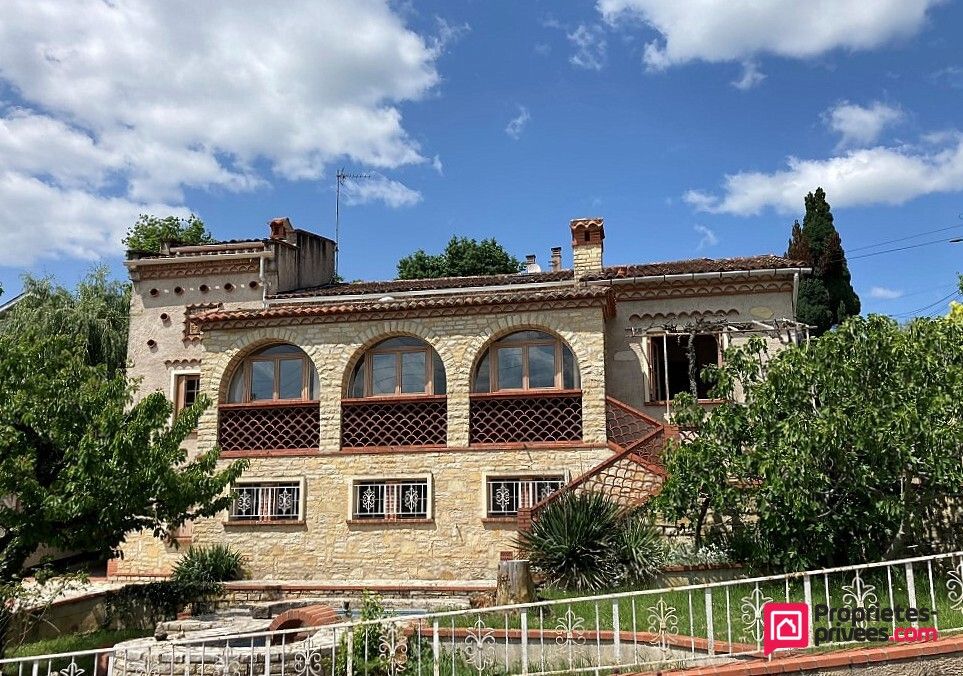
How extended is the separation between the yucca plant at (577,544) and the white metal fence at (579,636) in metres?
1.95

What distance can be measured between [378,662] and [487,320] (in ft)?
28.4

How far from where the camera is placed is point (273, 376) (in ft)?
56.6

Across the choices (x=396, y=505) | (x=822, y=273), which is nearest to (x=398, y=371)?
(x=396, y=505)

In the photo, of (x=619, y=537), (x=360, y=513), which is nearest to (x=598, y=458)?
(x=619, y=537)

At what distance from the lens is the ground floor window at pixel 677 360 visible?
17469 millimetres

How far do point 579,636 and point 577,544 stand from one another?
366 cm

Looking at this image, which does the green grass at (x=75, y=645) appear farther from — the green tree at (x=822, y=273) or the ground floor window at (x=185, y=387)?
the green tree at (x=822, y=273)

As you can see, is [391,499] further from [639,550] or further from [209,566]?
[639,550]

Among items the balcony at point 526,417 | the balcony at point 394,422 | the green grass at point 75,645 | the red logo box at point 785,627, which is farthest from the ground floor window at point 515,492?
the red logo box at point 785,627

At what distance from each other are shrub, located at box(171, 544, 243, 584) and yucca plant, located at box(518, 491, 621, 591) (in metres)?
6.44

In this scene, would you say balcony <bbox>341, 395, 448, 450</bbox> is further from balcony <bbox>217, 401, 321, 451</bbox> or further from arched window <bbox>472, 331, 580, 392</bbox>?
arched window <bbox>472, 331, 580, 392</bbox>

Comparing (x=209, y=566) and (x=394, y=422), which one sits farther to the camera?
(x=394, y=422)

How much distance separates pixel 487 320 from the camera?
637 inches

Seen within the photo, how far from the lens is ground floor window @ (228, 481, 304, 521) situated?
16.2m
